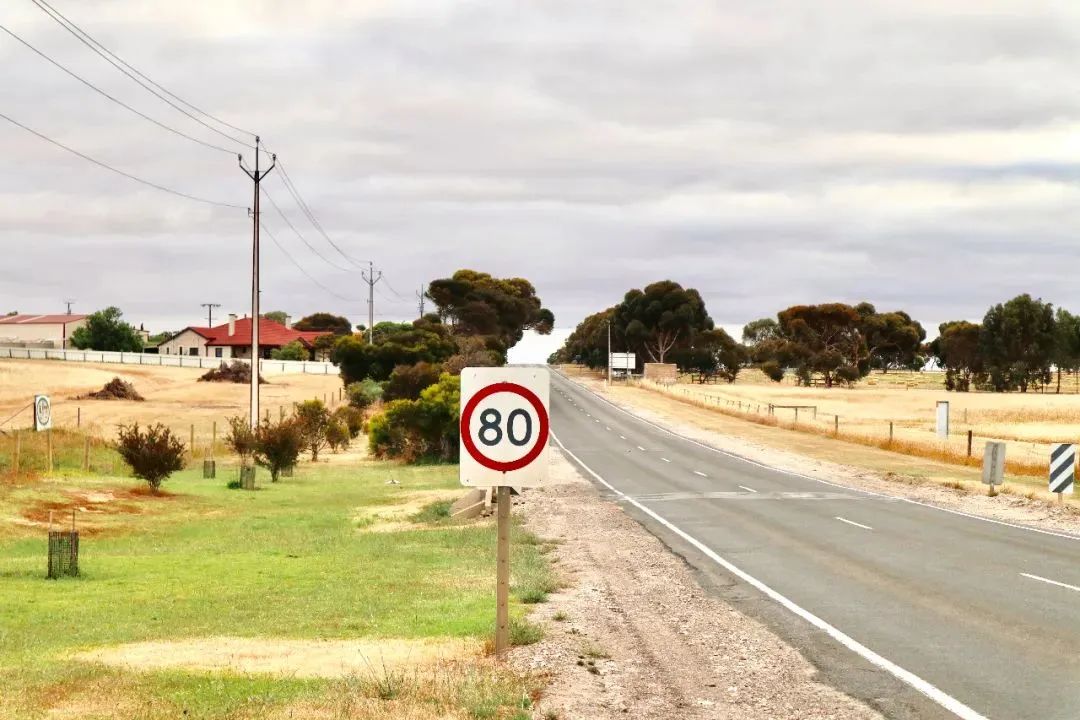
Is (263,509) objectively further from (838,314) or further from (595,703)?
(838,314)

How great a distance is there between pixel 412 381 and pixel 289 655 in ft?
210

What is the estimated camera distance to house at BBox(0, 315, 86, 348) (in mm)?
168500

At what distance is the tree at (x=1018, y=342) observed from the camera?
463ft

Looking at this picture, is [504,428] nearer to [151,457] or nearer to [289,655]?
[289,655]

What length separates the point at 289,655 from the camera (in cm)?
1133

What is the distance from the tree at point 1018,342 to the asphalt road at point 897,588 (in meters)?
117

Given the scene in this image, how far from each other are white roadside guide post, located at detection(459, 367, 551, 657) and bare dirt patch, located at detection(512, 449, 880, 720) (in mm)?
1638

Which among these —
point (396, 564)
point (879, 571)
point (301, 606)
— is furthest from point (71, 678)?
point (879, 571)

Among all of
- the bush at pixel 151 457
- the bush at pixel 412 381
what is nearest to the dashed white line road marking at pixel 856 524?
the bush at pixel 151 457

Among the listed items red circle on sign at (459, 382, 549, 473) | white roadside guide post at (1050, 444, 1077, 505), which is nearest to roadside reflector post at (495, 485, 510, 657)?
red circle on sign at (459, 382, 549, 473)

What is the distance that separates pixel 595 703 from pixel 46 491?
84.7 ft

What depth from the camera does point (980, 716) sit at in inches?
352

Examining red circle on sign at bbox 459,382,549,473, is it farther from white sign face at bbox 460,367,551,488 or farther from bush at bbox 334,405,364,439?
bush at bbox 334,405,364,439

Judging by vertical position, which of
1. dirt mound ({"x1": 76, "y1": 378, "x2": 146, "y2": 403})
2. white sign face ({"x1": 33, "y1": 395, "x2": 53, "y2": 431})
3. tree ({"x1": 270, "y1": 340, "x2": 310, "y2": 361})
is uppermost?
tree ({"x1": 270, "y1": 340, "x2": 310, "y2": 361})
